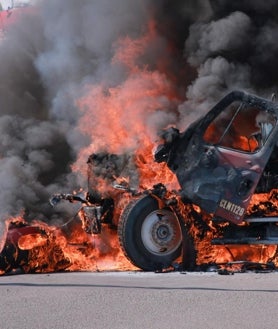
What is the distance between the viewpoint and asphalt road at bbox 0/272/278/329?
4863 millimetres

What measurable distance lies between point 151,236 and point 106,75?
5739mm

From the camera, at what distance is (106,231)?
355 inches

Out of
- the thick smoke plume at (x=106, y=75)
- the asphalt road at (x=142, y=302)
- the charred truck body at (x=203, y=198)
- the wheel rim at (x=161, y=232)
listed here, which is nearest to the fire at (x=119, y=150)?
the thick smoke plume at (x=106, y=75)

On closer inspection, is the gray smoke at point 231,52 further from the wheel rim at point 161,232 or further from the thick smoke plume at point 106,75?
the wheel rim at point 161,232

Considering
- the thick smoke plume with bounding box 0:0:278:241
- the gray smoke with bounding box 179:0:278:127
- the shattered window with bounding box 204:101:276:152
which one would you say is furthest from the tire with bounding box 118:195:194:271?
the gray smoke with bounding box 179:0:278:127

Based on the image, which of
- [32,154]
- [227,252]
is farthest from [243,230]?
[32,154]

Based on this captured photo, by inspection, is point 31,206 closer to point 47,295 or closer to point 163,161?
point 163,161

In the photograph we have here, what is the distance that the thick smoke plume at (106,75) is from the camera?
11.5m

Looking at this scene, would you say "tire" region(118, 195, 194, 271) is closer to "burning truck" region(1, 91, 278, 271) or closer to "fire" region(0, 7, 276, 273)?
"burning truck" region(1, 91, 278, 271)

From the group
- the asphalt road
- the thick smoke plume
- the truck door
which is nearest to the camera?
the asphalt road

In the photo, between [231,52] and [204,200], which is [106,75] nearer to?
[231,52]

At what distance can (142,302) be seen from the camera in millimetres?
5547

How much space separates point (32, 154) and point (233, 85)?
4534 millimetres

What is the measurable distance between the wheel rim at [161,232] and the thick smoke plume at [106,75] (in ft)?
8.66
